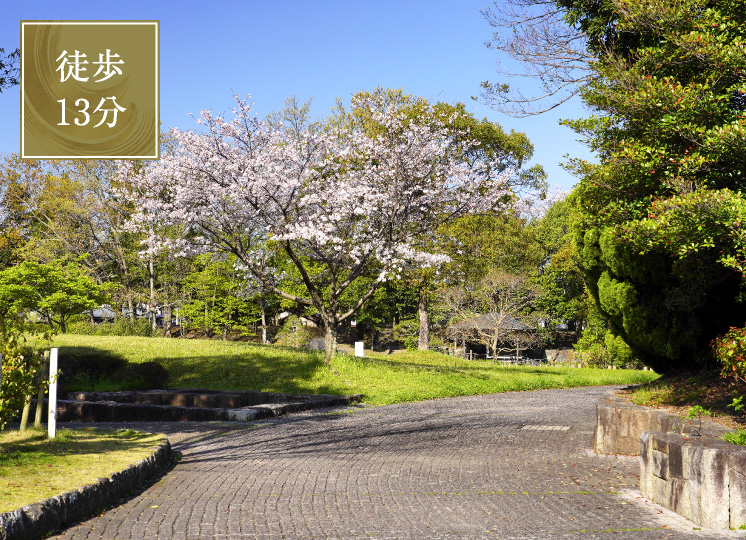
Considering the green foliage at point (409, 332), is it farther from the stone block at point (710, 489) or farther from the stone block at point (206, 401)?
the stone block at point (710, 489)

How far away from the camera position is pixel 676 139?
28.8ft

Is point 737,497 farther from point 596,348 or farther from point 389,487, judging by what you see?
point 596,348

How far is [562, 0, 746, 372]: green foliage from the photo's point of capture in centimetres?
763

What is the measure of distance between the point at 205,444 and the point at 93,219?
29.3 m

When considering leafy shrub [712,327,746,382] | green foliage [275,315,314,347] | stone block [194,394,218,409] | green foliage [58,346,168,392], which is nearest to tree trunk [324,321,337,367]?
green foliage [58,346,168,392]

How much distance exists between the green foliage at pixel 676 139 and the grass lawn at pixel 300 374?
8587 millimetres

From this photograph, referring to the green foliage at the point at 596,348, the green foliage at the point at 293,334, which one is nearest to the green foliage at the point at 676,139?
the green foliage at the point at 596,348

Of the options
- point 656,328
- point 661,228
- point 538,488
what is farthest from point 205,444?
point 656,328

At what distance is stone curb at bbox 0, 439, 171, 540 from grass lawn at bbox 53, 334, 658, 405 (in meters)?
9.69

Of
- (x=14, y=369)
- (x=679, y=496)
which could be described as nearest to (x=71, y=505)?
(x=14, y=369)

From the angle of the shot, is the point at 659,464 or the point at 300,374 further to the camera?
the point at 300,374

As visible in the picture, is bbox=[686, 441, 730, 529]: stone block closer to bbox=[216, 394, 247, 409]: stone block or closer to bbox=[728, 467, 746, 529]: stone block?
bbox=[728, 467, 746, 529]: stone block

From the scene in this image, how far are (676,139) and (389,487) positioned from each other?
5676mm

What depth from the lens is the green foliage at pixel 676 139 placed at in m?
7.63
